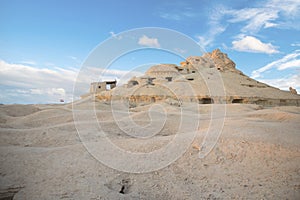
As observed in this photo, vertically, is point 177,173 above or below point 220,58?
below

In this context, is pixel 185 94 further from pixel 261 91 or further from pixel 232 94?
pixel 261 91

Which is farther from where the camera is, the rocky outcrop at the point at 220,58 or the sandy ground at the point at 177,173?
the rocky outcrop at the point at 220,58

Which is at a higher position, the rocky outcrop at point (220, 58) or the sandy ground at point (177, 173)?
the rocky outcrop at point (220, 58)

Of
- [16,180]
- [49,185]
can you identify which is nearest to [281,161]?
[49,185]

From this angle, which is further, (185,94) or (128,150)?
(185,94)

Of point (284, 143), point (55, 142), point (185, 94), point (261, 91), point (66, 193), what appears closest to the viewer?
point (66, 193)

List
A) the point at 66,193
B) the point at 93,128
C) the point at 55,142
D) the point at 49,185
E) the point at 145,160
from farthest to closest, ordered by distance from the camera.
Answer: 1. the point at 93,128
2. the point at 55,142
3. the point at 145,160
4. the point at 49,185
5. the point at 66,193

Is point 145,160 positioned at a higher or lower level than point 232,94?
lower

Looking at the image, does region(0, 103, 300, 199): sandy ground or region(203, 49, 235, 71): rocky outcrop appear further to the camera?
region(203, 49, 235, 71): rocky outcrop

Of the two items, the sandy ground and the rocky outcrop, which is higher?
the rocky outcrop

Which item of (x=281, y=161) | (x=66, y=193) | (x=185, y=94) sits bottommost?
(x=66, y=193)

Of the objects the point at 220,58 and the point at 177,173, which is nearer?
the point at 177,173

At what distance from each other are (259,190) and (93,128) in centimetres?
441

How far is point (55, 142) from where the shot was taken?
4.40 metres
